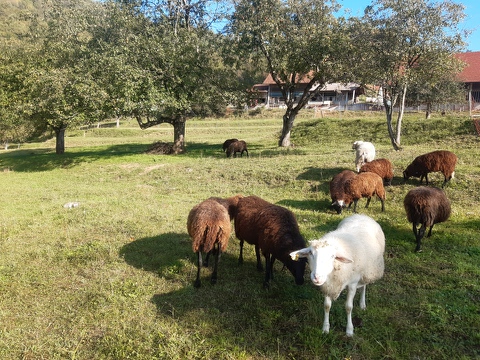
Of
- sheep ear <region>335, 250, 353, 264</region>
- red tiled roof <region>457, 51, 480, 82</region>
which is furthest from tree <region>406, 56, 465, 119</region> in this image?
sheep ear <region>335, 250, 353, 264</region>

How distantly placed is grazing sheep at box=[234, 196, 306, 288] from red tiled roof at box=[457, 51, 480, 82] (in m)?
38.9

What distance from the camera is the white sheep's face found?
173 inches

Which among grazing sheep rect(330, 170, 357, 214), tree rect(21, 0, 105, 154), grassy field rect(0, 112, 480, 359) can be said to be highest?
tree rect(21, 0, 105, 154)

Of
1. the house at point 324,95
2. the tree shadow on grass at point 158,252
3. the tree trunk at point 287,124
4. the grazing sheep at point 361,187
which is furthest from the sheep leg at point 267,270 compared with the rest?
the house at point 324,95

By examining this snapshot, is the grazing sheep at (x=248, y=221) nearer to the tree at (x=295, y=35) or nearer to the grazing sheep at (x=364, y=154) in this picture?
the grazing sheep at (x=364, y=154)

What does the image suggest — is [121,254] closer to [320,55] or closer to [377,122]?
[320,55]

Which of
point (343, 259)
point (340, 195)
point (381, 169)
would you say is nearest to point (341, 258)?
point (343, 259)

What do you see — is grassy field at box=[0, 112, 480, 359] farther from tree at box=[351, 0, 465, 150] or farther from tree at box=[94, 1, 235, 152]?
tree at box=[94, 1, 235, 152]

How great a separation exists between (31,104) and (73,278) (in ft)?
63.1

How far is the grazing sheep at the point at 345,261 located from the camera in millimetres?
4492

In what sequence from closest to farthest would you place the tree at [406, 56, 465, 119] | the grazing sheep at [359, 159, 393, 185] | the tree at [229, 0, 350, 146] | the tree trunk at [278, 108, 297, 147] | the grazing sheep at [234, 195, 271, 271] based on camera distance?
the grazing sheep at [234, 195, 271, 271] → the grazing sheep at [359, 159, 393, 185] → the tree at [229, 0, 350, 146] → the tree trunk at [278, 108, 297, 147] → the tree at [406, 56, 465, 119]

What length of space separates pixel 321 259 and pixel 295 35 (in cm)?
1760

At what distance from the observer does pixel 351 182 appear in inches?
414

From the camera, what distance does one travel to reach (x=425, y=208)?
7.89 metres
